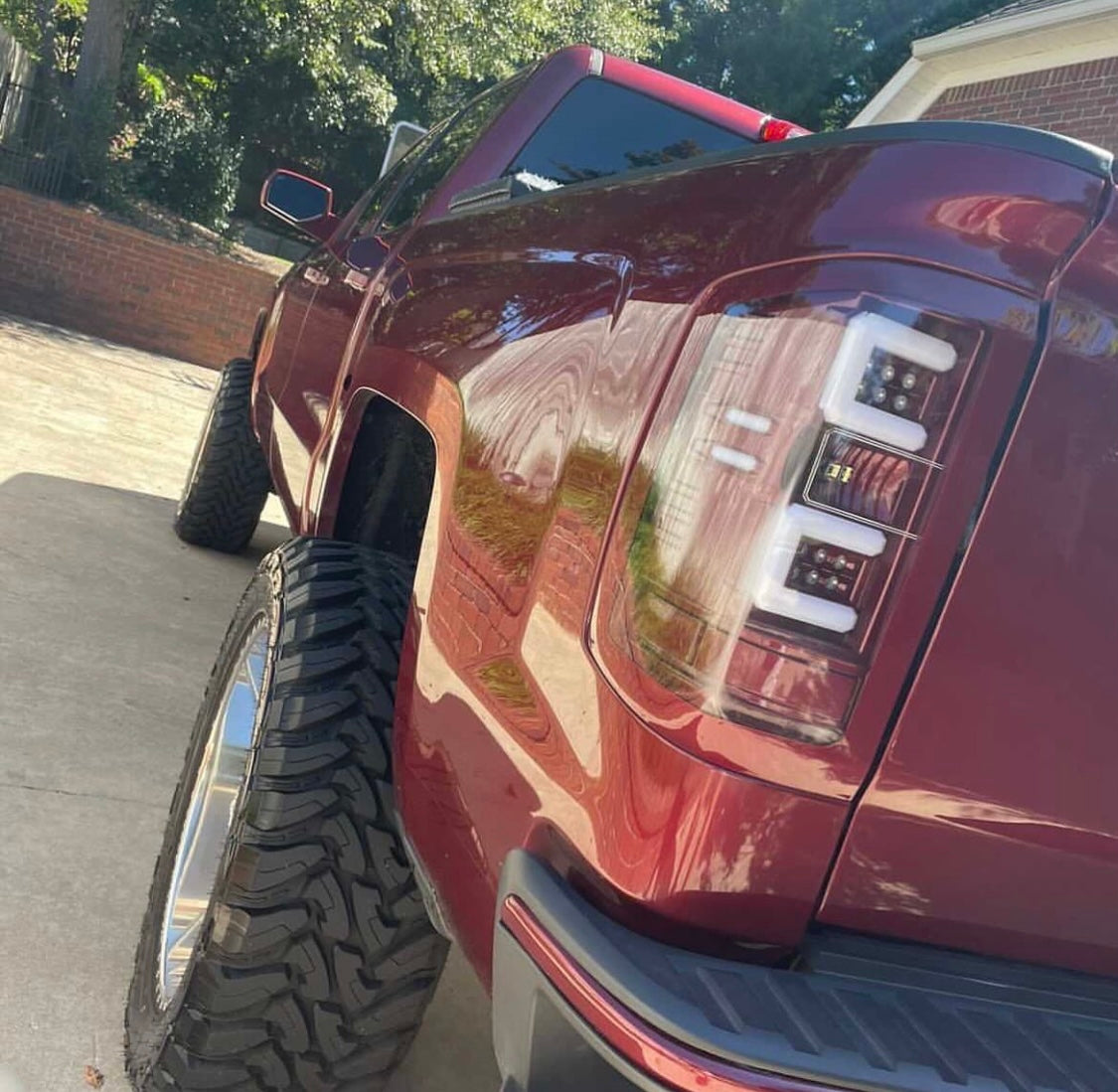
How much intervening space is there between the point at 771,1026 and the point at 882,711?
31cm

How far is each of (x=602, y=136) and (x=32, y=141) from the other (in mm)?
12667

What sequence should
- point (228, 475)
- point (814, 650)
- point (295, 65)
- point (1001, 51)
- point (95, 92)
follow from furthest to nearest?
1. point (295, 65)
2. point (95, 92)
3. point (1001, 51)
4. point (228, 475)
5. point (814, 650)

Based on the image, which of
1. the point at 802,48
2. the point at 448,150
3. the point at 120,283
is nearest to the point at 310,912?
the point at 448,150

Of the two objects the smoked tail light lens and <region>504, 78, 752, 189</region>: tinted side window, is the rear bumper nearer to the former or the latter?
the smoked tail light lens

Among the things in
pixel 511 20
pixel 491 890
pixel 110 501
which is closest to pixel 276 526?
pixel 110 501

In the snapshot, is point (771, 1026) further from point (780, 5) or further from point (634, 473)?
point (780, 5)

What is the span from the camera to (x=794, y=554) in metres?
1.14

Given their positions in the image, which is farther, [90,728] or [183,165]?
[183,165]

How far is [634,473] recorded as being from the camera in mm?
1282

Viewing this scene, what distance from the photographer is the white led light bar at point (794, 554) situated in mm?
1136

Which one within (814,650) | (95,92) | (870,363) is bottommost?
(814,650)

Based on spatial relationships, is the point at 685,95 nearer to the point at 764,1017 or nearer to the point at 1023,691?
the point at 1023,691

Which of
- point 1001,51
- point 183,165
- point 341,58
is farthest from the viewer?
point 183,165

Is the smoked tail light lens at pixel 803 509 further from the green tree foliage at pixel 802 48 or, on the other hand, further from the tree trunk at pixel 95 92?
the green tree foliage at pixel 802 48
